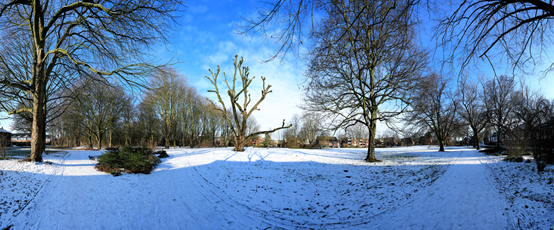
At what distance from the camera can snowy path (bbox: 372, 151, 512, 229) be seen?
3.63 meters

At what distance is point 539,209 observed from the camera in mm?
4039

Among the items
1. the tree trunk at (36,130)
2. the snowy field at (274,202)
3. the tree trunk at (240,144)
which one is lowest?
the snowy field at (274,202)

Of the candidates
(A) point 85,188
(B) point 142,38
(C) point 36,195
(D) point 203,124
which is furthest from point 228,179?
(D) point 203,124

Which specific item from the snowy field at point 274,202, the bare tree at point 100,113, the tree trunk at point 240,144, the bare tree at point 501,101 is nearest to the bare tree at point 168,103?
the bare tree at point 100,113

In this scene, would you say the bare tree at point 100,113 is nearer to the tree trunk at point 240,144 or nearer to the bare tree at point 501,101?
the tree trunk at point 240,144

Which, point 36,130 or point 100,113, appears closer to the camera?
point 36,130

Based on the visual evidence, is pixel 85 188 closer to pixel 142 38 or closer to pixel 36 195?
pixel 36 195

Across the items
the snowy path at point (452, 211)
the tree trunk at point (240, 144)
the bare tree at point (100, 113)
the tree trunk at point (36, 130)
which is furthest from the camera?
the bare tree at point (100, 113)

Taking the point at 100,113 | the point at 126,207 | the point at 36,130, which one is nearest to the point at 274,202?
the point at 126,207

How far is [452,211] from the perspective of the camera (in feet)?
13.5

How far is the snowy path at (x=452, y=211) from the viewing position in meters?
3.63

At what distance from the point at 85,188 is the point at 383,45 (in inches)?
515

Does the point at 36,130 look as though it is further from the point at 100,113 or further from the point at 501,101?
the point at 501,101

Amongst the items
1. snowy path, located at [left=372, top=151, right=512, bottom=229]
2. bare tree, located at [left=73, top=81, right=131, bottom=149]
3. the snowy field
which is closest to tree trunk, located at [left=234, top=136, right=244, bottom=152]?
the snowy field
